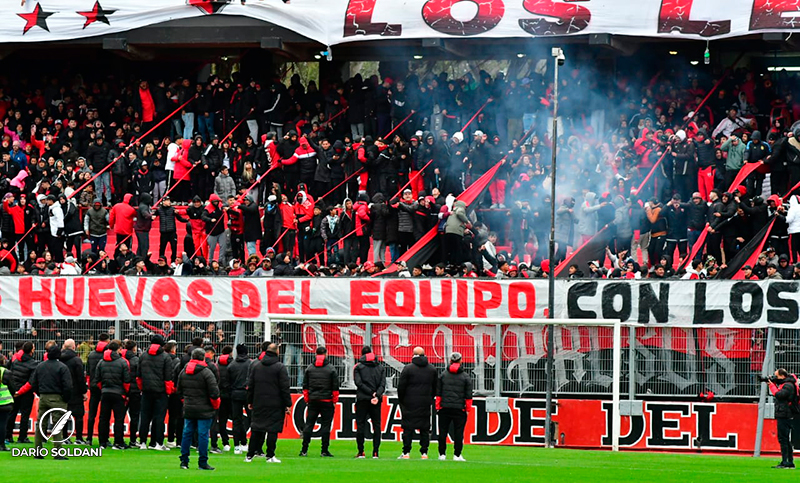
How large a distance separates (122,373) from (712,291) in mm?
9352

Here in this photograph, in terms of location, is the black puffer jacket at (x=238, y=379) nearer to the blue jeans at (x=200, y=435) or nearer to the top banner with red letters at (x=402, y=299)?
the blue jeans at (x=200, y=435)

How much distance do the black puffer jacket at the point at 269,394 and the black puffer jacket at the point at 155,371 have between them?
2198 mm

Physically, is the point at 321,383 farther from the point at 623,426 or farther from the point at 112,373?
the point at 623,426

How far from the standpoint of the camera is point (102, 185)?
3244 cm

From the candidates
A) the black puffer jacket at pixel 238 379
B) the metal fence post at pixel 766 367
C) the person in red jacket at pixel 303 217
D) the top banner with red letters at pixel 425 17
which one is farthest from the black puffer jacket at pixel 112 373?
the top banner with red letters at pixel 425 17

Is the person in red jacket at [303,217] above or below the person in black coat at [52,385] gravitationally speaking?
above

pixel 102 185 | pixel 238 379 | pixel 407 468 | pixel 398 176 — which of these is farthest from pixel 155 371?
pixel 102 185

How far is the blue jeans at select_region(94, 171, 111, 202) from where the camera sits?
32291mm

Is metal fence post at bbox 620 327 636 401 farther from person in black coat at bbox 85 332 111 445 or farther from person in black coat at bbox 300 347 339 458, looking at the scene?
person in black coat at bbox 85 332 111 445

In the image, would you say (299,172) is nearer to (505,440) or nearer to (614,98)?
(614,98)

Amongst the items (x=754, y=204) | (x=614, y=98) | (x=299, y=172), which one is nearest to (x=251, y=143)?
(x=299, y=172)

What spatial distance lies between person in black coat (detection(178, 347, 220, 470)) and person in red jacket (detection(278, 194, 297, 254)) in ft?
39.0

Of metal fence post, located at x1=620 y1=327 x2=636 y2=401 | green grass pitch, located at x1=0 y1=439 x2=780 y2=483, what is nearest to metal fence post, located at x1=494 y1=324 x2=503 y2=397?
green grass pitch, located at x1=0 y1=439 x2=780 y2=483

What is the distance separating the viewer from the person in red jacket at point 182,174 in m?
31.8
